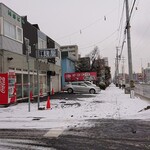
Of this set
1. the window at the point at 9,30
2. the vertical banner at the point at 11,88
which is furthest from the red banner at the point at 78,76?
the vertical banner at the point at 11,88

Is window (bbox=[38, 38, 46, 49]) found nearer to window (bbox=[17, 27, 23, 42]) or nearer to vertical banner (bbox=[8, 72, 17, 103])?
window (bbox=[17, 27, 23, 42])

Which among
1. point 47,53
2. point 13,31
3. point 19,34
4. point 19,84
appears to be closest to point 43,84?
point 19,84

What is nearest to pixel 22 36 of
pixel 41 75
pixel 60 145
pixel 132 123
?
pixel 41 75

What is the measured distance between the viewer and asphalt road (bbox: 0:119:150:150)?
721 centimetres

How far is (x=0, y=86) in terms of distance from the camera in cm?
1655

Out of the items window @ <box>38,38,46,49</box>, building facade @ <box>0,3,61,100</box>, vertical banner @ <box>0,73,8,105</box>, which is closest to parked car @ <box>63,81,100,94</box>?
building facade @ <box>0,3,61,100</box>

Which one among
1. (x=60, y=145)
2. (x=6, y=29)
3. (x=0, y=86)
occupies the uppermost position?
(x=6, y=29)

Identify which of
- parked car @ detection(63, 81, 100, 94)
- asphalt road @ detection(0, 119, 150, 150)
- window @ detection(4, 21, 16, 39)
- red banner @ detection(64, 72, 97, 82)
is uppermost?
window @ detection(4, 21, 16, 39)

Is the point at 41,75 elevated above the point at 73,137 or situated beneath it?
elevated above

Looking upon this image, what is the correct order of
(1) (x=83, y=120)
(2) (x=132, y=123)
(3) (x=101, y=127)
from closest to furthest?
1. (3) (x=101, y=127)
2. (2) (x=132, y=123)
3. (1) (x=83, y=120)

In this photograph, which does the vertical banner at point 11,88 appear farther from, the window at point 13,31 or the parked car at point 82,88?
the parked car at point 82,88

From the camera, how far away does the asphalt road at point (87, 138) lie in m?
7.21

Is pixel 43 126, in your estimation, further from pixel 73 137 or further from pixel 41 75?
pixel 41 75

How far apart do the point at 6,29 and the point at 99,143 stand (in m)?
14.2
